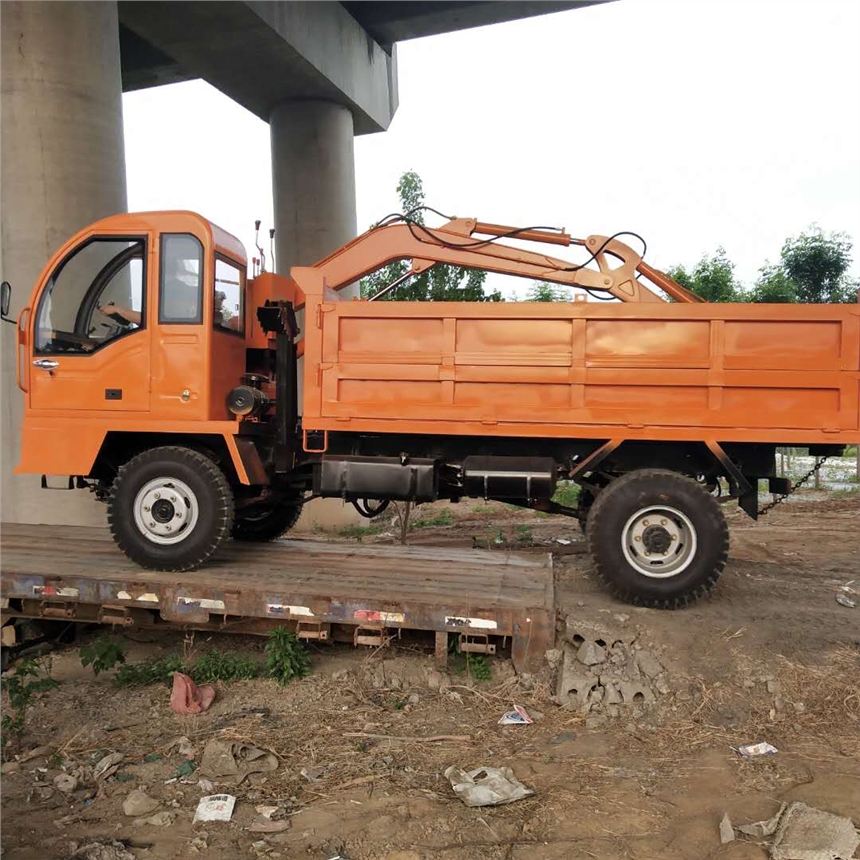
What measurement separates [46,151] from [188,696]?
6.49 meters

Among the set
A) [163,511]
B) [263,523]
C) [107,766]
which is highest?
[163,511]

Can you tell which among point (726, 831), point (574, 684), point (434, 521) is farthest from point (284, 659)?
point (434, 521)

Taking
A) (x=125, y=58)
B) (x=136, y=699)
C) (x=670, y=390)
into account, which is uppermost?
(x=125, y=58)

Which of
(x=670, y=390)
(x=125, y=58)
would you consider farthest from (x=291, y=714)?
(x=125, y=58)

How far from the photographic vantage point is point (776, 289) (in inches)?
631

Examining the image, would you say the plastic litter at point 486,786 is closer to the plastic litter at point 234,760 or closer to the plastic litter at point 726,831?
the plastic litter at point 726,831

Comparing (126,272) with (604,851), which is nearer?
(604,851)

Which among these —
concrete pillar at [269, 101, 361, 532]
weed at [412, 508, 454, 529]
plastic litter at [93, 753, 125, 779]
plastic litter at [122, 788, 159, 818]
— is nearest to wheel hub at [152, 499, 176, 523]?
plastic litter at [93, 753, 125, 779]

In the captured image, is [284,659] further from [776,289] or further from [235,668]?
[776,289]

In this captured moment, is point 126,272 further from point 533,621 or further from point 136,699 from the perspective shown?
point 533,621

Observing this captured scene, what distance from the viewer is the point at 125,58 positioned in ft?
40.6

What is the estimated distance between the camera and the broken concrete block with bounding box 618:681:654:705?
14.4ft

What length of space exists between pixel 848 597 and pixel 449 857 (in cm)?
437

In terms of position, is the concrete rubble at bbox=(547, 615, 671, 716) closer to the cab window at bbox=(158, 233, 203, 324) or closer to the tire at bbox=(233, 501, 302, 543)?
the tire at bbox=(233, 501, 302, 543)
